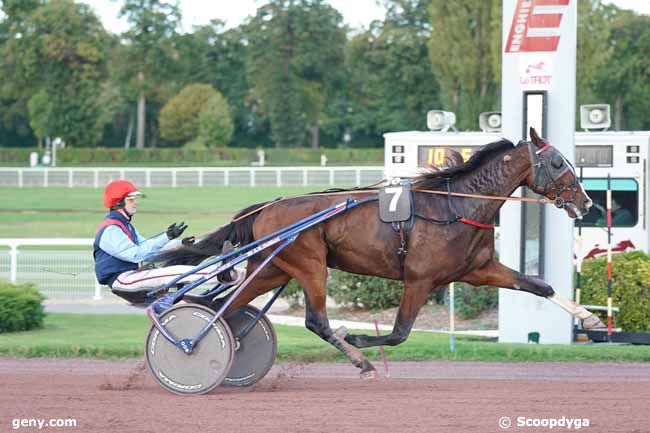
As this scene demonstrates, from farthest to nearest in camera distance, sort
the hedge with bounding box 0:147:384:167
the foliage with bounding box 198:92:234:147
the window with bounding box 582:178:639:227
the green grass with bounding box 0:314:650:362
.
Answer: the foliage with bounding box 198:92:234:147 → the hedge with bounding box 0:147:384:167 → the window with bounding box 582:178:639:227 → the green grass with bounding box 0:314:650:362

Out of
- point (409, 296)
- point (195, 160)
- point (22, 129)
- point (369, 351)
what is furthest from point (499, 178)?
point (22, 129)

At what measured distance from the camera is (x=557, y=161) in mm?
7605

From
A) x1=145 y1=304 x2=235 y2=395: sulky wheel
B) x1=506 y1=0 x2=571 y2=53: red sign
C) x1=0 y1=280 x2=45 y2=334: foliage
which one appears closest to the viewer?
x1=145 y1=304 x2=235 y2=395: sulky wheel

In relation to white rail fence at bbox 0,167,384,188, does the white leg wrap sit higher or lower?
lower

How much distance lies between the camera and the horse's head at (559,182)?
24.9 feet

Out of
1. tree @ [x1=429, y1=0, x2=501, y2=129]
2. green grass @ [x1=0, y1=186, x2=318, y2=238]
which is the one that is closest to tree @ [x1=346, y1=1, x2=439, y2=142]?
green grass @ [x1=0, y1=186, x2=318, y2=238]

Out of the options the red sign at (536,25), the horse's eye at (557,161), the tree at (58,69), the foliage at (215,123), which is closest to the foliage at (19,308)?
the red sign at (536,25)

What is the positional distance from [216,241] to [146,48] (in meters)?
48.3

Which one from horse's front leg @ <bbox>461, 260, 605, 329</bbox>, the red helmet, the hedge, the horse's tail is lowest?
horse's front leg @ <bbox>461, 260, 605, 329</bbox>

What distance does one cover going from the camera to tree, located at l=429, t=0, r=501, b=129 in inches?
1148

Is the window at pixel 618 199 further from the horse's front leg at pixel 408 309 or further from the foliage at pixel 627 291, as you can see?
the horse's front leg at pixel 408 309

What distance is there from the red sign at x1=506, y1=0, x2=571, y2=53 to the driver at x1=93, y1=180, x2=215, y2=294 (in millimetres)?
4397

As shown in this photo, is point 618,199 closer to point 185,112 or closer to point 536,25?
point 536,25

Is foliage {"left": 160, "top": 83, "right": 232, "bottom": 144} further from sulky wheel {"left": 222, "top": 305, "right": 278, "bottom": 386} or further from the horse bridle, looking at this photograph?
the horse bridle
